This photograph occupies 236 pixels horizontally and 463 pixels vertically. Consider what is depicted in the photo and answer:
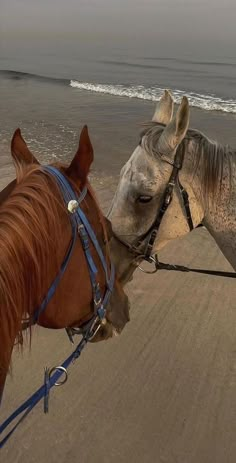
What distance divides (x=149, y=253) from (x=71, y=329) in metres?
0.96

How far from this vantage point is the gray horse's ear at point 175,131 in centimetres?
250

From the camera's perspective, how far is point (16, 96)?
56.1 feet

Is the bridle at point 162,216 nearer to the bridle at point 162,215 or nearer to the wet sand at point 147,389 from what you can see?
the bridle at point 162,215

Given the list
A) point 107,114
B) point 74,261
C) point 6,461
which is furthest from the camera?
point 107,114

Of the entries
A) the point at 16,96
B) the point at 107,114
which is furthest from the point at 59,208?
the point at 16,96

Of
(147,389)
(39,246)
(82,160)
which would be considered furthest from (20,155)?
(147,389)

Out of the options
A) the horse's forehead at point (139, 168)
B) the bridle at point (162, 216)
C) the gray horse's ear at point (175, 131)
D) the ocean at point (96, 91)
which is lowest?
the ocean at point (96, 91)

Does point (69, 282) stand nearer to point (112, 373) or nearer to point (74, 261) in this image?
point (74, 261)

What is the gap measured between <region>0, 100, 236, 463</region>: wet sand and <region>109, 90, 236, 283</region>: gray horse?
148 cm

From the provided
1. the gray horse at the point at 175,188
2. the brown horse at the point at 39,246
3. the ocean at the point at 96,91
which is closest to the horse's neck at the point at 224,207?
the gray horse at the point at 175,188

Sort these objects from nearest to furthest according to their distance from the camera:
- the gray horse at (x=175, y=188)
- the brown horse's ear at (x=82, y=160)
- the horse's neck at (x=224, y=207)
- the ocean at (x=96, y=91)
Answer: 1. the brown horse's ear at (x=82, y=160)
2. the gray horse at (x=175, y=188)
3. the horse's neck at (x=224, y=207)
4. the ocean at (x=96, y=91)

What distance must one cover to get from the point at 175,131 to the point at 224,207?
641mm

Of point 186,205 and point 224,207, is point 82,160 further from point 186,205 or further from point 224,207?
point 224,207

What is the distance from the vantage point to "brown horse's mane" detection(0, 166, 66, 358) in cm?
146
